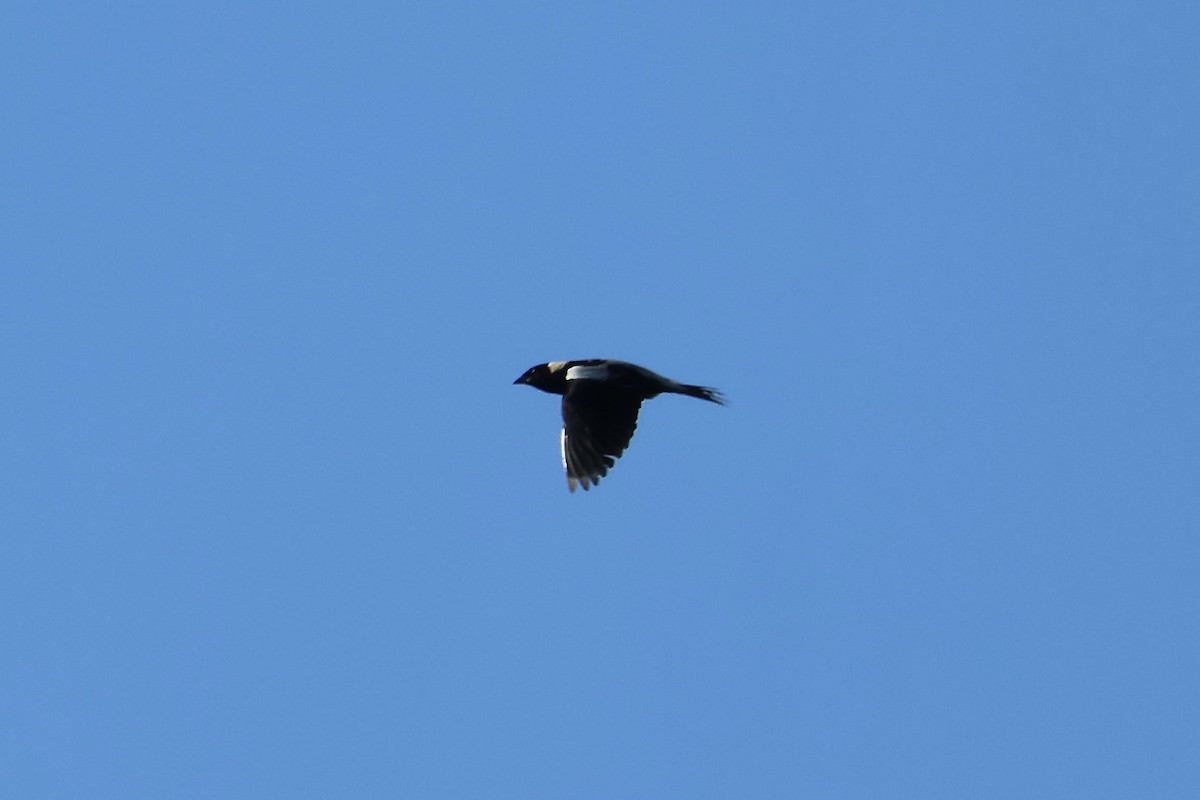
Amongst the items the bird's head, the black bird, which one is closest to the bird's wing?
the black bird

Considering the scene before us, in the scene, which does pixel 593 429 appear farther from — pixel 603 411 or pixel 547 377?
pixel 547 377

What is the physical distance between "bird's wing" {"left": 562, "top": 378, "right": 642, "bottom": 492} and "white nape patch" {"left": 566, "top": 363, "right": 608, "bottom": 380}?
74 mm

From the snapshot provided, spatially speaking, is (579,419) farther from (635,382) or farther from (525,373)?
(525,373)

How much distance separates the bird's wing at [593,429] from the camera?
17.6m

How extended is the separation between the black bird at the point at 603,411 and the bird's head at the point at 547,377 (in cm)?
122

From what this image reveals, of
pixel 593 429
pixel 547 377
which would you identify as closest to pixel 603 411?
pixel 593 429

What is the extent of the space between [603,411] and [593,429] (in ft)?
0.65

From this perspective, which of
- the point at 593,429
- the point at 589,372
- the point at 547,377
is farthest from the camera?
the point at 547,377

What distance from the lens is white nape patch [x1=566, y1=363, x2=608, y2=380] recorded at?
17.8 metres

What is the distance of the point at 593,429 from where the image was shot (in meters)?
17.6

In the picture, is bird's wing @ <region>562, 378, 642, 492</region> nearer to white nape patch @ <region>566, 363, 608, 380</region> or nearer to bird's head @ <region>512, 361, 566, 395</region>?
white nape patch @ <region>566, 363, 608, 380</region>

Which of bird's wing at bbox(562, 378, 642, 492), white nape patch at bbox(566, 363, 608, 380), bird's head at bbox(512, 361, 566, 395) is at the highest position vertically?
bird's head at bbox(512, 361, 566, 395)

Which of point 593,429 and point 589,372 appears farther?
point 589,372

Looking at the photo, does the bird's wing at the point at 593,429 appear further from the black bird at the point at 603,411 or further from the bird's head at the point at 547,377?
the bird's head at the point at 547,377
